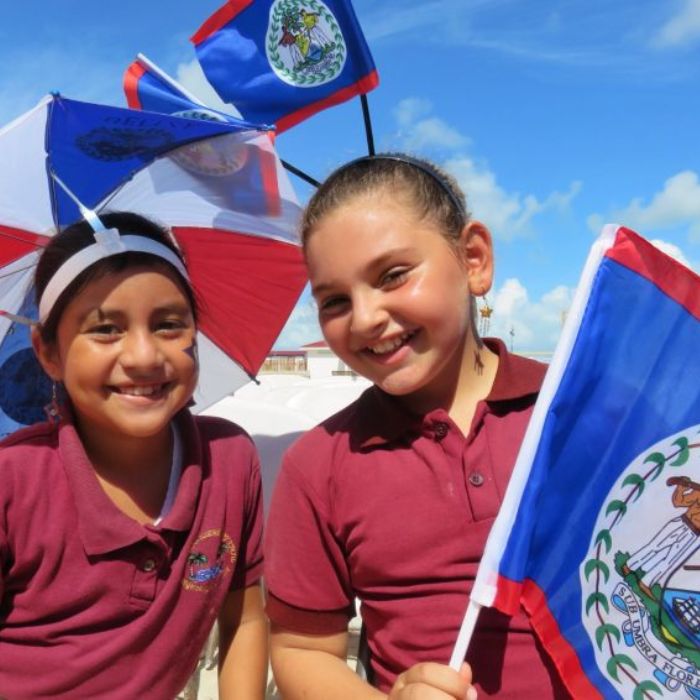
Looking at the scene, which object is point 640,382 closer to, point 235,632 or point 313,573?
point 313,573

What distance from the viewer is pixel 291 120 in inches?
154

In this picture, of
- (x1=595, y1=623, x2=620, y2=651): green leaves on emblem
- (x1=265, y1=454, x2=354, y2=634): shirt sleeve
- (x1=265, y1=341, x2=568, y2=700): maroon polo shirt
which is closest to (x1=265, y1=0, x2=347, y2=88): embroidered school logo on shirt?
(x1=265, y1=341, x2=568, y2=700): maroon polo shirt

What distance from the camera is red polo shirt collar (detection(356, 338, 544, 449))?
1.56 metres

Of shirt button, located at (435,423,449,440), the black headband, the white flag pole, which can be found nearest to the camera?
the white flag pole

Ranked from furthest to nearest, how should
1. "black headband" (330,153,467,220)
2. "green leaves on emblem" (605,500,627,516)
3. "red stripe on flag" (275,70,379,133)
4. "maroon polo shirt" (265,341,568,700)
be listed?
"red stripe on flag" (275,70,379,133)
"black headband" (330,153,467,220)
"maroon polo shirt" (265,341,568,700)
"green leaves on emblem" (605,500,627,516)

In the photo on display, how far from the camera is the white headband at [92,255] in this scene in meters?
1.83

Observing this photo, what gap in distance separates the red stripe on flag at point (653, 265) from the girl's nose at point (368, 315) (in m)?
Result: 0.44

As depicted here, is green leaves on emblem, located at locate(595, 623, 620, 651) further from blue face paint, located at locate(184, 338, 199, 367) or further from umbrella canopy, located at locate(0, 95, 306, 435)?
umbrella canopy, located at locate(0, 95, 306, 435)

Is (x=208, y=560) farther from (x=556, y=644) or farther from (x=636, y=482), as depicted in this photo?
(x=636, y=482)

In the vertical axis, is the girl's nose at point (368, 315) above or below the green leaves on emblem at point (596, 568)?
above

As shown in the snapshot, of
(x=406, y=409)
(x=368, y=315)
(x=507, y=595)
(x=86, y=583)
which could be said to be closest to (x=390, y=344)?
(x=368, y=315)

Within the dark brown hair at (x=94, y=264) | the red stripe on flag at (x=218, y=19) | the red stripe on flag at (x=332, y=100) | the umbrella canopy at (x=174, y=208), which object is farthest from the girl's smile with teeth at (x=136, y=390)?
the red stripe on flag at (x=218, y=19)

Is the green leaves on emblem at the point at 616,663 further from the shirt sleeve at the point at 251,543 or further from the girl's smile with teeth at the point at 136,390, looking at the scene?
the girl's smile with teeth at the point at 136,390

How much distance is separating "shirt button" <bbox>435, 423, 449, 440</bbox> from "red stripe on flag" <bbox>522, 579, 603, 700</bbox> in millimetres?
364
